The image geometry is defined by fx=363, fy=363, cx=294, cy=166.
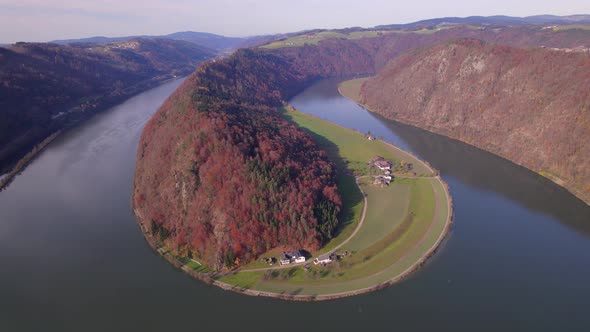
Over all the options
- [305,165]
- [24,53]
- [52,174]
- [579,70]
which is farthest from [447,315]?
[24,53]

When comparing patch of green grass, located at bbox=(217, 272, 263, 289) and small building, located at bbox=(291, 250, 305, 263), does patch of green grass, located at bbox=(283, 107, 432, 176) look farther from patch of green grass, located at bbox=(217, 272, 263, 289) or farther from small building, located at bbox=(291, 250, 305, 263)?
patch of green grass, located at bbox=(217, 272, 263, 289)

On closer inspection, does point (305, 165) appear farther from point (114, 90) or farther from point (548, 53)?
point (114, 90)

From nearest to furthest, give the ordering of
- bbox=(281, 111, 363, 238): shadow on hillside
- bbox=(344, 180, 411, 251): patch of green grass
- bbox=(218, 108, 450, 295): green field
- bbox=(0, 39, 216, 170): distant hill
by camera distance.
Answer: bbox=(218, 108, 450, 295): green field → bbox=(344, 180, 411, 251): patch of green grass → bbox=(281, 111, 363, 238): shadow on hillside → bbox=(0, 39, 216, 170): distant hill

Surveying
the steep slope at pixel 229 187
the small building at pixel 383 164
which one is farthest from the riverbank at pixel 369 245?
A: the small building at pixel 383 164

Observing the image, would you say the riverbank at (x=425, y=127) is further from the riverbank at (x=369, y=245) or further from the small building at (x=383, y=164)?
the small building at (x=383, y=164)

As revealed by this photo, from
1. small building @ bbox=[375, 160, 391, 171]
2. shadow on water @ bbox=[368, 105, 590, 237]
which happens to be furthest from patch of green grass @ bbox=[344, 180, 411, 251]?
shadow on water @ bbox=[368, 105, 590, 237]

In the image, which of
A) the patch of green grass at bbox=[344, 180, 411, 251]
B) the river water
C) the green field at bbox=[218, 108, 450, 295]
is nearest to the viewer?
the river water
